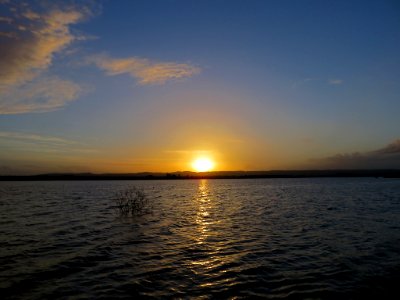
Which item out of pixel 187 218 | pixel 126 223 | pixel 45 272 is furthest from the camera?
pixel 187 218

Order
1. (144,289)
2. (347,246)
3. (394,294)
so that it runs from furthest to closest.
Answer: (347,246) < (144,289) < (394,294)

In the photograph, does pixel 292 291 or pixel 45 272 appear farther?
pixel 45 272

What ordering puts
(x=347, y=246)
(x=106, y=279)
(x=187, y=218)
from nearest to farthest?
(x=106, y=279) < (x=347, y=246) < (x=187, y=218)

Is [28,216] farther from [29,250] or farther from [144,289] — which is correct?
[144,289]

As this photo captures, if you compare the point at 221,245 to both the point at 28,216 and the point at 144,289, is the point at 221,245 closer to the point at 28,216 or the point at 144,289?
the point at 144,289

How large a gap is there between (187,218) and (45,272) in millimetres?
21461

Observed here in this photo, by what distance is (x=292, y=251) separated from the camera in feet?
65.1

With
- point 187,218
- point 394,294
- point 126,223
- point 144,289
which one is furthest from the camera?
Answer: point 187,218

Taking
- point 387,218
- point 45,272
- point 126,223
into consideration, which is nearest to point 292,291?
point 45,272

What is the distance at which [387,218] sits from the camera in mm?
33938

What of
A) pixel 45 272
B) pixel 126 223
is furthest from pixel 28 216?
pixel 45 272

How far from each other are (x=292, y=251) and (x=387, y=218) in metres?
20.2

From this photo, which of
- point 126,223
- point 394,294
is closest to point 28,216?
point 126,223

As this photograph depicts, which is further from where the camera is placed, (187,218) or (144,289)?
(187,218)
